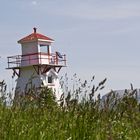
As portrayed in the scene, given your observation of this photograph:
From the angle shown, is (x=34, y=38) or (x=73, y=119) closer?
(x=73, y=119)

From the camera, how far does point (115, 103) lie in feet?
16.1

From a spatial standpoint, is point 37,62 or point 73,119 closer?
point 73,119

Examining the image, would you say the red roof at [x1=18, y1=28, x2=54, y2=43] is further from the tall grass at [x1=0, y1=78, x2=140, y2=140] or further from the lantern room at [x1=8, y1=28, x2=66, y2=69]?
the tall grass at [x1=0, y1=78, x2=140, y2=140]

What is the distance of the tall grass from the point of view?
4332mm

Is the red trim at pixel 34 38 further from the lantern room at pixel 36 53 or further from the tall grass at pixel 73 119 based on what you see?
the tall grass at pixel 73 119

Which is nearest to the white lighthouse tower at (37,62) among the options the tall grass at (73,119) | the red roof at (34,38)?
the red roof at (34,38)

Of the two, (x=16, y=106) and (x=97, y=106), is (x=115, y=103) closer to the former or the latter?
(x=97, y=106)

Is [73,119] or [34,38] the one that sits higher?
[34,38]

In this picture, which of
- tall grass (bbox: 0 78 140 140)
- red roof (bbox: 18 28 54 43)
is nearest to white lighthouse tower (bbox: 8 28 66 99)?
red roof (bbox: 18 28 54 43)

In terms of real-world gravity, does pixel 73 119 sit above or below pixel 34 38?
below

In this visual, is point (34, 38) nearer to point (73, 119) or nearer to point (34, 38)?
point (34, 38)

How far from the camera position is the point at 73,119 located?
505 centimetres

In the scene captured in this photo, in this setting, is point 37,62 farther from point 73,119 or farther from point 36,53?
point 73,119

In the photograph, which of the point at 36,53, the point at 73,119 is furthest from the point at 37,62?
the point at 73,119
